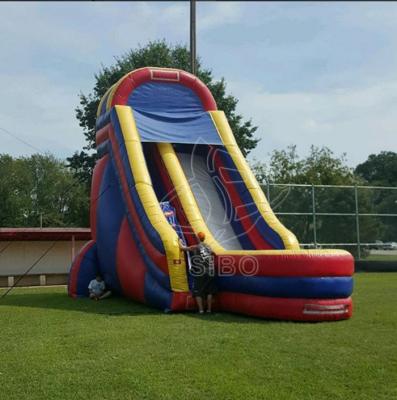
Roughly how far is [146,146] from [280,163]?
2284 cm

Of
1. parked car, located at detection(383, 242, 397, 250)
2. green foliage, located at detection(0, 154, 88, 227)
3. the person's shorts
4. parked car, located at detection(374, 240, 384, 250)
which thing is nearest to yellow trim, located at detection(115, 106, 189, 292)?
the person's shorts

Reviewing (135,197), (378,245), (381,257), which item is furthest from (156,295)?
(378,245)

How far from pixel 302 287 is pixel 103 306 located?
367 centimetres

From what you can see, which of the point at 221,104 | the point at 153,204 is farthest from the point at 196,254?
the point at 221,104

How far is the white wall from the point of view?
61.0ft

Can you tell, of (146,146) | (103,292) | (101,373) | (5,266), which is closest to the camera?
(101,373)

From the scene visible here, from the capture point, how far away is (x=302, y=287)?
26.9 feet

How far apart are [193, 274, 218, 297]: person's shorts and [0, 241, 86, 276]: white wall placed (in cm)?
1073

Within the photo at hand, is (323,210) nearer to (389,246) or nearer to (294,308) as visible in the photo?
(389,246)

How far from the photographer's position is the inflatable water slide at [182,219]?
837 centimetres

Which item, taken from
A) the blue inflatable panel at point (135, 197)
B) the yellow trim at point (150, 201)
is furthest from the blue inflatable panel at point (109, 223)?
the yellow trim at point (150, 201)

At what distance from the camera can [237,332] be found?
7379 mm

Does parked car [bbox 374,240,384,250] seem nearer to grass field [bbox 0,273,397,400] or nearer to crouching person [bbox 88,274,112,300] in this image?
grass field [bbox 0,273,397,400]

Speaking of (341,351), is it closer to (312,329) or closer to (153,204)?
(312,329)
